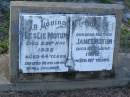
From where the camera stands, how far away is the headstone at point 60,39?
5.05 metres

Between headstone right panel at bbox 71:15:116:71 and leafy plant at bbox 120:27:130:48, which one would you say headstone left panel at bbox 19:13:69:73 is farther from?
leafy plant at bbox 120:27:130:48

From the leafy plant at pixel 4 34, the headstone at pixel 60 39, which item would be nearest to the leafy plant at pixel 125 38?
the headstone at pixel 60 39

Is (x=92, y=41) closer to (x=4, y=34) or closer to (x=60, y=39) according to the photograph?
(x=60, y=39)

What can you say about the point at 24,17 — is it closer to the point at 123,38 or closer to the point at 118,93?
the point at 118,93

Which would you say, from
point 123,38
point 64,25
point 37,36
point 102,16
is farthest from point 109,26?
point 123,38

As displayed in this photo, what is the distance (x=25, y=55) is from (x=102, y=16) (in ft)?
3.44

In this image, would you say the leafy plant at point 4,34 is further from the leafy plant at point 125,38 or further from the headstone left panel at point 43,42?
the leafy plant at point 125,38

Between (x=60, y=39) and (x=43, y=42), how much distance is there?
210mm

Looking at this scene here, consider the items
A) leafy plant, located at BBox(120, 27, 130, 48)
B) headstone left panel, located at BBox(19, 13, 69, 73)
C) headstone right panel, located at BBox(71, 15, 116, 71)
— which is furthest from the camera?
leafy plant, located at BBox(120, 27, 130, 48)

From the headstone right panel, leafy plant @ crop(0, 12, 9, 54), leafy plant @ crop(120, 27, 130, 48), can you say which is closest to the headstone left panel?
the headstone right panel

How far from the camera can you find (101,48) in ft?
17.4

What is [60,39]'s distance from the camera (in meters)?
5.16

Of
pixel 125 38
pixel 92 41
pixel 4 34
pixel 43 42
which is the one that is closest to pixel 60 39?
pixel 43 42

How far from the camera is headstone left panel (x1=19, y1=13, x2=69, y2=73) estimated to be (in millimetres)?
5043
